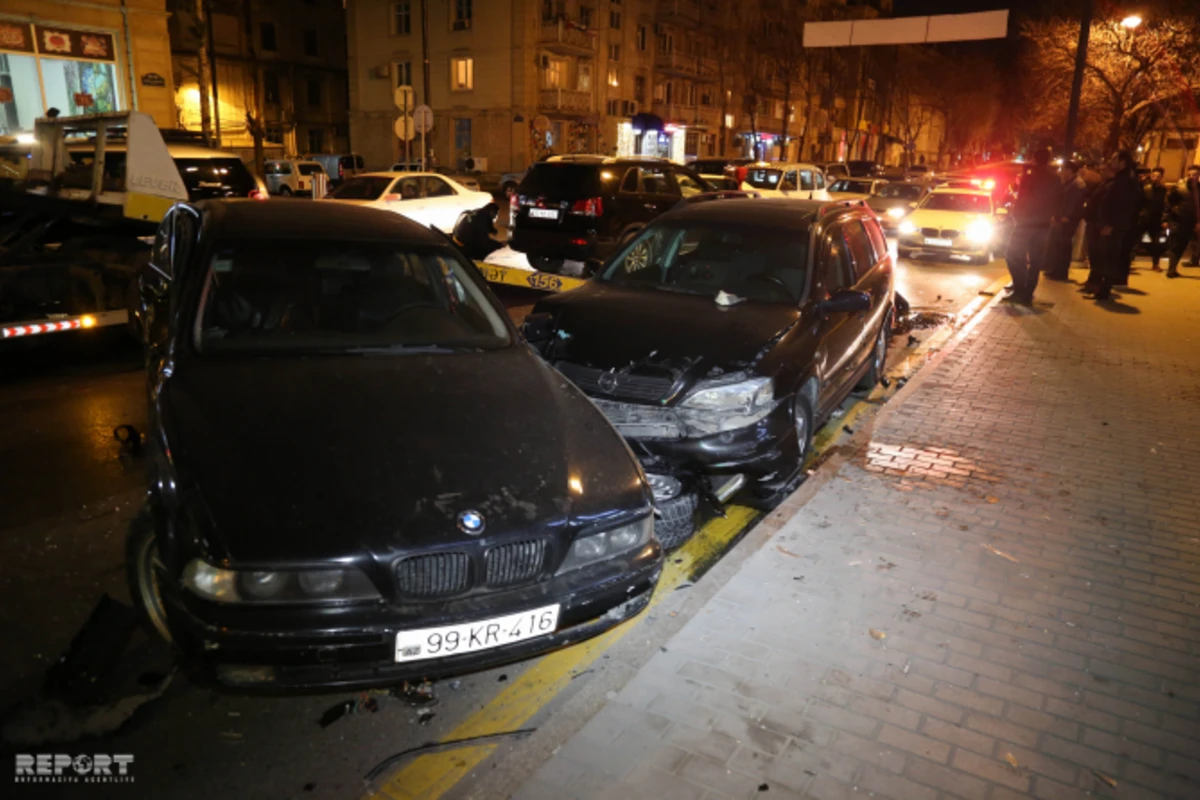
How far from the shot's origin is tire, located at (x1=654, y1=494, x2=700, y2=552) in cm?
449

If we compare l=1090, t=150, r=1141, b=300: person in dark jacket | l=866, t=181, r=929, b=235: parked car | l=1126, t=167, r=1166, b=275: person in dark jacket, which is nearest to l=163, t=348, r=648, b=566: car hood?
l=1090, t=150, r=1141, b=300: person in dark jacket

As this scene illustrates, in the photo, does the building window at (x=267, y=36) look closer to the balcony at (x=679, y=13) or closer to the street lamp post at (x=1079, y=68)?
the balcony at (x=679, y=13)

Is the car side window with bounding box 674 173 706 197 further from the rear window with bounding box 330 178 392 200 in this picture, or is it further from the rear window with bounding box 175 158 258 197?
the rear window with bounding box 175 158 258 197

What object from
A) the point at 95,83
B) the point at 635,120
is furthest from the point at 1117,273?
the point at 635,120

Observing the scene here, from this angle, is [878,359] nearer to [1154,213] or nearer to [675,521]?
[675,521]

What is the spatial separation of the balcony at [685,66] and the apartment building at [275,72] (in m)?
20.7

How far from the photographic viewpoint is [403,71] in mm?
46500

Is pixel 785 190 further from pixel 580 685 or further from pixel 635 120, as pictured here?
pixel 635 120

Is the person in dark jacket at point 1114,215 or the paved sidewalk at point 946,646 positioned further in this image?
the person in dark jacket at point 1114,215

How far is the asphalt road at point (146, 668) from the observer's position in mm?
2900

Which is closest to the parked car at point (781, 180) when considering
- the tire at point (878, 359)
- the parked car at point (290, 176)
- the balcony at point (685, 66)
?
the tire at point (878, 359)

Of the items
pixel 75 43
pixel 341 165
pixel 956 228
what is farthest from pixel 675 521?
pixel 341 165

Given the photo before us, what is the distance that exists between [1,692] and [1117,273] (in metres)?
15.3

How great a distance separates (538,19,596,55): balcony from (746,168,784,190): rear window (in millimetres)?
26313
